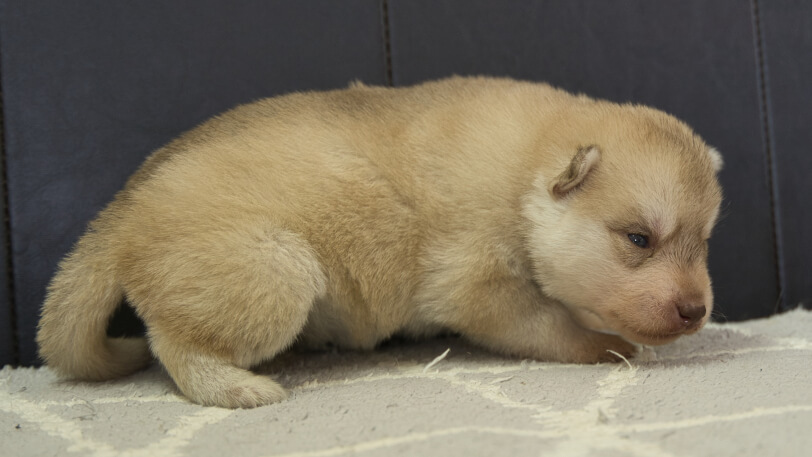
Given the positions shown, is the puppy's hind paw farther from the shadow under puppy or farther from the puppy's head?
the puppy's head

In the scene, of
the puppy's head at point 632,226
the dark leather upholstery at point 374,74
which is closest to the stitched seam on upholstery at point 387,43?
the dark leather upholstery at point 374,74

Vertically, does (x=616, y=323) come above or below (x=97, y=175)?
below

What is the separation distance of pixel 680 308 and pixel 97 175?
211 cm

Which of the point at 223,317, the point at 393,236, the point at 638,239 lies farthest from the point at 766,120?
the point at 223,317

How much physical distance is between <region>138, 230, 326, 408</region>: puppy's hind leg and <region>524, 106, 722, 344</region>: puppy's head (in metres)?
0.82

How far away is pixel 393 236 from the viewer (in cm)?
224

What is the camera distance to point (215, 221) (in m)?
2.03

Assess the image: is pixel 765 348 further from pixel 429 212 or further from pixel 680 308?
pixel 429 212

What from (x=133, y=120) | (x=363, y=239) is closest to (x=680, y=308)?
(x=363, y=239)

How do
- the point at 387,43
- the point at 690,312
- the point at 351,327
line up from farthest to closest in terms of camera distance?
the point at 387,43, the point at 351,327, the point at 690,312

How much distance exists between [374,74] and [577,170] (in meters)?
1.17

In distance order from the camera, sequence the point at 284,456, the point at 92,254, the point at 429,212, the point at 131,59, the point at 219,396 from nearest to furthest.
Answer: the point at 284,456 → the point at 219,396 → the point at 92,254 → the point at 429,212 → the point at 131,59

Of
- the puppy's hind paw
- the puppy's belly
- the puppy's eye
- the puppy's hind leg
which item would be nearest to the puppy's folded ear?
the puppy's eye

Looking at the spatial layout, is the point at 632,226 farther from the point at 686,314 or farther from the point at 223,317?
the point at 223,317
